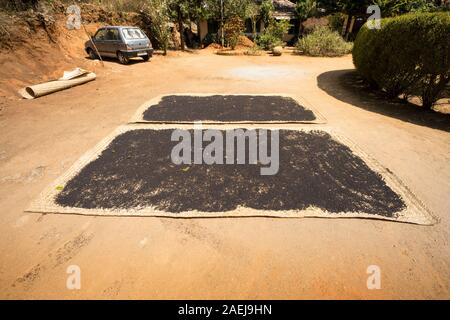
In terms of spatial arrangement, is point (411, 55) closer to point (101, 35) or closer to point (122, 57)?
point (122, 57)

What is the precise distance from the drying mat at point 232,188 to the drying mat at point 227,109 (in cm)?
143

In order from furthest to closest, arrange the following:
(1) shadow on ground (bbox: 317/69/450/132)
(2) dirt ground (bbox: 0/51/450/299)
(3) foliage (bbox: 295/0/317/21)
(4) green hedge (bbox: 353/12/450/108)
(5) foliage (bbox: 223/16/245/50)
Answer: (3) foliage (bbox: 295/0/317/21), (5) foliage (bbox: 223/16/245/50), (1) shadow on ground (bbox: 317/69/450/132), (4) green hedge (bbox: 353/12/450/108), (2) dirt ground (bbox: 0/51/450/299)

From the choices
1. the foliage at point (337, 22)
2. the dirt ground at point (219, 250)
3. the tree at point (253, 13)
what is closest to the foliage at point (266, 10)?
the tree at point (253, 13)

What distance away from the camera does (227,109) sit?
6.39 metres

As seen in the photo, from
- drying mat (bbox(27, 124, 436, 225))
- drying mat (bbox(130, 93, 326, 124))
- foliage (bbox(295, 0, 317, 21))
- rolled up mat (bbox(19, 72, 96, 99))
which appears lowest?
drying mat (bbox(27, 124, 436, 225))

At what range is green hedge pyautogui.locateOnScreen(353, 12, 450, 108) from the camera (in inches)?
217

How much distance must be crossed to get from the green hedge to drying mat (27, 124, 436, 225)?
3.63m

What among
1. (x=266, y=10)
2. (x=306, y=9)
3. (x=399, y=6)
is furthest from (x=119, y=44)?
(x=399, y=6)

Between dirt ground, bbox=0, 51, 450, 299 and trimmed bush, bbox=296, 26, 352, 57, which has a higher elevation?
trimmed bush, bbox=296, 26, 352, 57

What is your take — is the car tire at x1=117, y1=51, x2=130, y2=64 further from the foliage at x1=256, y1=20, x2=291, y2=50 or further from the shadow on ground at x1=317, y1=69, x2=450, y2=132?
the foliage at x1=256, y1=20, x2=291, y2=50

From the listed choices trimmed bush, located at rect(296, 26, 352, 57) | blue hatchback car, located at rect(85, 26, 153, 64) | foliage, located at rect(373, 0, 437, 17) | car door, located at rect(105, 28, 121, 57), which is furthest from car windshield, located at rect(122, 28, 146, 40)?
foliage, located at rect(373, 0, 437, 17)

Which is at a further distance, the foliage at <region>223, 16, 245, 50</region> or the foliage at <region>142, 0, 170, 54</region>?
the foliage at <region>223, 16, 245, 50</region>

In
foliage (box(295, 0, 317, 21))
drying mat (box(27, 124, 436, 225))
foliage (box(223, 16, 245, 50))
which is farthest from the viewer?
foliage (box(295, 0, 317, 21))
